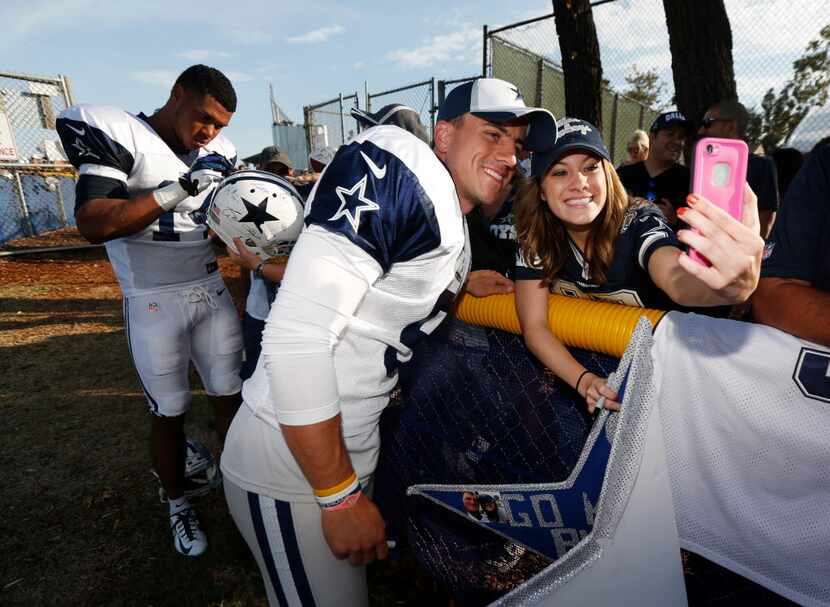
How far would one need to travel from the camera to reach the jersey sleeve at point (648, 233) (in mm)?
1878

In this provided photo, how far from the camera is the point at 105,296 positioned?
30.5ft

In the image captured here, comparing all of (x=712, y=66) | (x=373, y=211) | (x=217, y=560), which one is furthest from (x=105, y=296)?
(x=712, y=66)

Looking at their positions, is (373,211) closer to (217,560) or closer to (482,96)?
(482,96)

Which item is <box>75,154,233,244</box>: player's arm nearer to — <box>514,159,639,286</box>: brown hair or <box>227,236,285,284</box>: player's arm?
<box>227,236,285,284</box>: player's arm

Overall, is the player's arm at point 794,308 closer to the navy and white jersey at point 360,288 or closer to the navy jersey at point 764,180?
the navy and white jersey at point 360,288

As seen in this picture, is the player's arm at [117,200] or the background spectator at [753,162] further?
A: the background spectator at [753,162]

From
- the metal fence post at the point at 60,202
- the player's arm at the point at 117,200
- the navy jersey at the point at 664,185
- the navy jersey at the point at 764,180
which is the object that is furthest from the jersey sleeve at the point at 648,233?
the metal fence post at the point at 60,202

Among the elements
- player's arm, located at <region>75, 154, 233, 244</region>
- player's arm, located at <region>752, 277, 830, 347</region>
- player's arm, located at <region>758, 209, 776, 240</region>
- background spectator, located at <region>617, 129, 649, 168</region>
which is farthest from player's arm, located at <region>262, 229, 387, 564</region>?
background spectator, located at <region>617, 129, 649, 168</region>

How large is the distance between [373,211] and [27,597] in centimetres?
339

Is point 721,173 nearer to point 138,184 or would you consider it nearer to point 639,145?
point 138,184

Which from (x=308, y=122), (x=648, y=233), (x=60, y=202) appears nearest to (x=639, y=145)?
(x=648, y=233)

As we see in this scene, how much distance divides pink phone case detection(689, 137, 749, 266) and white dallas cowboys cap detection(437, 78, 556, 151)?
0.91 meters

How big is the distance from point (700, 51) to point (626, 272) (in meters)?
5.63

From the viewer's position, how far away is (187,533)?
3.13 m
